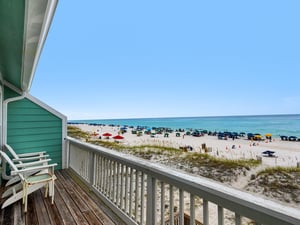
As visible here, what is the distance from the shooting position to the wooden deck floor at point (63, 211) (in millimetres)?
2197

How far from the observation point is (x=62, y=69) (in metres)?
11.3

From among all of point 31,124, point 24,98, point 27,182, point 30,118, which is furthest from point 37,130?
point 27,182

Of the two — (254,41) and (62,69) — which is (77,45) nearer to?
(62,69)

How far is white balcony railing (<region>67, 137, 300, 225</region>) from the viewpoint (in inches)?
33.8

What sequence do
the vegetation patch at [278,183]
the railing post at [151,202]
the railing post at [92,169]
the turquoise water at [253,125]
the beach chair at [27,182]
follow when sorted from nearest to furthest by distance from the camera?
the railing post at [151,202]
the beach chair at [27,182]
the railing post at [92,169]
the vegetation patch at [278,183]
the turquoise water at [253,125]

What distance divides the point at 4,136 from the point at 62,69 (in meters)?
8.67

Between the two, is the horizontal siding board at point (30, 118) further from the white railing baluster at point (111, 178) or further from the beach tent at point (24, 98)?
the white railing baluster at point (111, 178)

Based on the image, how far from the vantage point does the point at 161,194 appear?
1624 mm

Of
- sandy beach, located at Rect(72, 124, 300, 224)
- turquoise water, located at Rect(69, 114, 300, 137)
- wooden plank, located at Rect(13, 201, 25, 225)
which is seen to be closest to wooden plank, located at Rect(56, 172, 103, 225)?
wooden plank, located at Rect(13, 201, 25, 225)

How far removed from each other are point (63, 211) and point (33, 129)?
2.51m

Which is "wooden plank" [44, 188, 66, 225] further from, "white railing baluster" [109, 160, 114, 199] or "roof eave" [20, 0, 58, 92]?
"roof eave" [20, 0, 58, 92]

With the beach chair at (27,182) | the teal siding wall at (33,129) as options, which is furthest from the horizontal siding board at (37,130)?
the beach chair at (27,182)

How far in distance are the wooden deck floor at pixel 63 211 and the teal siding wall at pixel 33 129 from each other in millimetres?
1445

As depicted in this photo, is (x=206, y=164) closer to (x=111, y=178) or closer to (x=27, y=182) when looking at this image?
(x=111, y=178)
